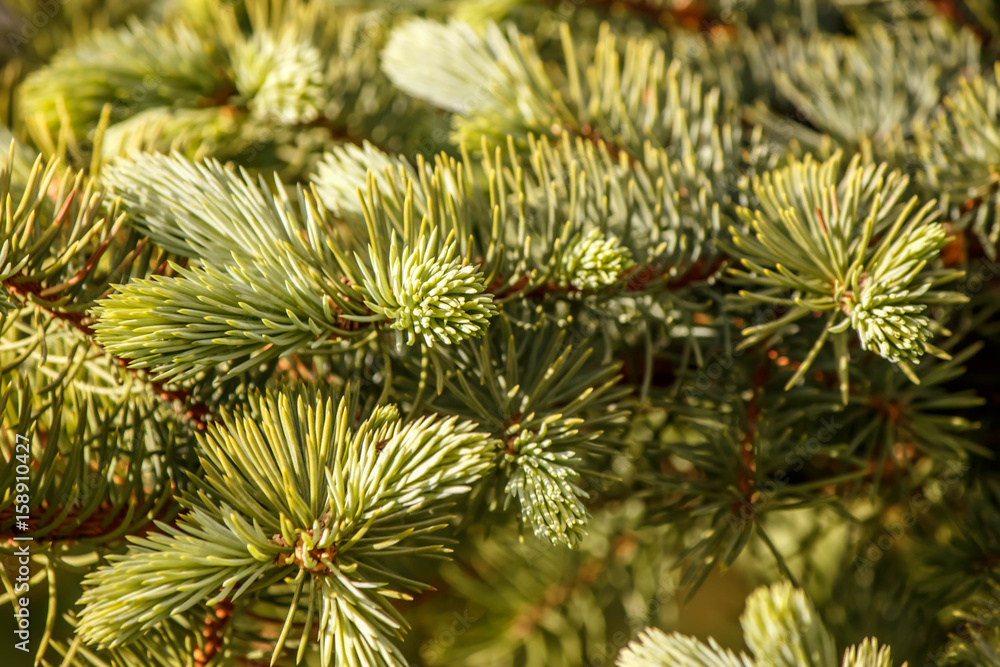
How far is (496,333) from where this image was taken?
1.25ft

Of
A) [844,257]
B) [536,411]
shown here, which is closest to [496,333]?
[536,411]

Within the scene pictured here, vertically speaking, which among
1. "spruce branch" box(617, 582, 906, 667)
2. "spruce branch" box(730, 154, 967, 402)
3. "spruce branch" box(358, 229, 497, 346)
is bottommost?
"spruce branch" box(617, 582, 906, 667)

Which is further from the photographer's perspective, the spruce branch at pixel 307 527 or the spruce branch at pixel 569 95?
the spruce branch at pixel 569 95

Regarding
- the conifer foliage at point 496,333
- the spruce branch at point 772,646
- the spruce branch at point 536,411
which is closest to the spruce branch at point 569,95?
the conifer foliage at point 496,333

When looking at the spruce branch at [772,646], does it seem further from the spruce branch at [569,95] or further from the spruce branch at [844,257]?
the spruce branch at [569,95]

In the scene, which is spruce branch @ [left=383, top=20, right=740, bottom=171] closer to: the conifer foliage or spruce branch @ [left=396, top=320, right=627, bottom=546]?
the conifer foliage

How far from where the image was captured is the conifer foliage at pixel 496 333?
0.30 metres

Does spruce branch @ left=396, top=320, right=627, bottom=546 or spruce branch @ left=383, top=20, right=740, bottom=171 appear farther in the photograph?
spruce branch @ left=383, top=20, right=740, bottom=171

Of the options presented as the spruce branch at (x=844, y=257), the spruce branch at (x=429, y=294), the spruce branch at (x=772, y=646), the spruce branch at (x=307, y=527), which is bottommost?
the spruce branch at (x=772, y=646)

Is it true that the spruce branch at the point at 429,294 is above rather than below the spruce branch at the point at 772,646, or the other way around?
above

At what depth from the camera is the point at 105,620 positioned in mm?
268

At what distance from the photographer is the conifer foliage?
30 centimetres

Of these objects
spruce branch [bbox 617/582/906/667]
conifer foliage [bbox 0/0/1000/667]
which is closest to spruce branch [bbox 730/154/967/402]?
conifer foliage [bbox 0/0/1000/667]

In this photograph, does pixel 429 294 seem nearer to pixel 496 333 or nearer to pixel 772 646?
pixel 496 333
